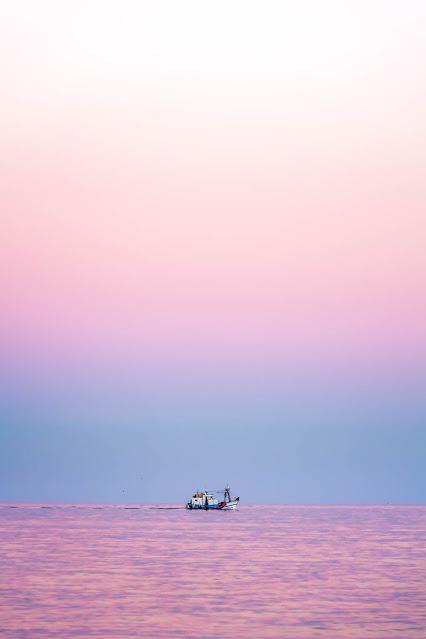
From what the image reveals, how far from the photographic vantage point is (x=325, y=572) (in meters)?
66.2

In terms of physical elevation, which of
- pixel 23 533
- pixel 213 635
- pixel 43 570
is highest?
pixel 23 533

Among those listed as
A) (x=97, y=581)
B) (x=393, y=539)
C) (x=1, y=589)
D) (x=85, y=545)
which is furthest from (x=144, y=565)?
(x=393, y=539)

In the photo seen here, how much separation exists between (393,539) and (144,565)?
50.0 meters

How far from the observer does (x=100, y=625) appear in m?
41.1

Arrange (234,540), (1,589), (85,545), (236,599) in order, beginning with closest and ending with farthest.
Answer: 1. (236,599)
2. (1,589)
3. (85,545)
4. (234,540)

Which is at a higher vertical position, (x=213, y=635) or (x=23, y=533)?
(x=23, y=533)

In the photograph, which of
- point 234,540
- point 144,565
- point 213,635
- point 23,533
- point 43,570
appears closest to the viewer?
point 213,635

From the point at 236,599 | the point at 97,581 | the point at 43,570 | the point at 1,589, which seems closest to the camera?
the point at 236,599

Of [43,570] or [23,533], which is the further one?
[23,533]

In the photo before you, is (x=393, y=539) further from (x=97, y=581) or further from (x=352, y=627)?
(x=352, y=627)

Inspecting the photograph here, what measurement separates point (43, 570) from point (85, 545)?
2908 centimetres

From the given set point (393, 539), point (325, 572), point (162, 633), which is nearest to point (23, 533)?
point (393, 539)

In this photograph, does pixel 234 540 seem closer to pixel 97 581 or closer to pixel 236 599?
pixel 97 581

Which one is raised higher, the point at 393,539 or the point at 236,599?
the point at 393,539
